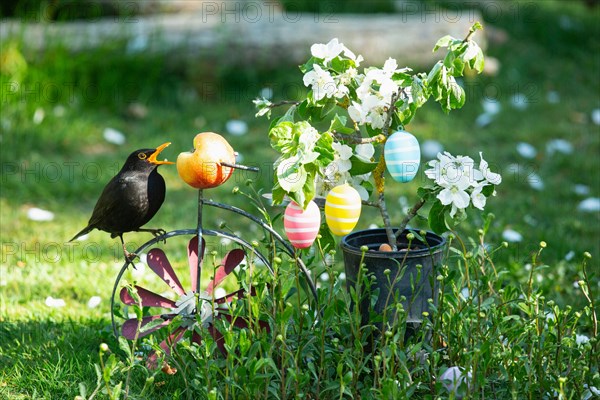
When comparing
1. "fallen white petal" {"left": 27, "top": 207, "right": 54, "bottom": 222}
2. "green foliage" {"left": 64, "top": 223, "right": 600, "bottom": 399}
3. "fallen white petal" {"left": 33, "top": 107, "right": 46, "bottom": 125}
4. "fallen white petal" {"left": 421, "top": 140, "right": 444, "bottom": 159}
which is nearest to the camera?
"green foliage" {"left": 64, "top": 223, "right": 600, "bottom": 399}

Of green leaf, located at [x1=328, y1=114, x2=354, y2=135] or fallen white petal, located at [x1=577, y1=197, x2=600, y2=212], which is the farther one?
fallen white petal, located at [x1=577, y1=197, x2=600, y2=212]

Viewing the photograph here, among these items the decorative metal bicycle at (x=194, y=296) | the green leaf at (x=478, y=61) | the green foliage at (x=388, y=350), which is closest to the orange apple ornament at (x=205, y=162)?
the decorative metal bicycle at (x=194, y=296)

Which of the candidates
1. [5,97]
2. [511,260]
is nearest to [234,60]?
[5,97]

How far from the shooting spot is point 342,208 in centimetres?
210

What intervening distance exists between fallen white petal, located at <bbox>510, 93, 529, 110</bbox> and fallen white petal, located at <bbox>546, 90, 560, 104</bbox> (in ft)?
0.58

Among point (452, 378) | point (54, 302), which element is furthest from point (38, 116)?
point (452, 378)

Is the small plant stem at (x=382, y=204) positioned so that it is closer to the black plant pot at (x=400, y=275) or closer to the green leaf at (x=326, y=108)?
the black plant pot at (x=400, y=275)

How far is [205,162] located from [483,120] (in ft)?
11.5

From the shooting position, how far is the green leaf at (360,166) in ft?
7.23

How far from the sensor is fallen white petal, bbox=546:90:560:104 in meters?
5.74

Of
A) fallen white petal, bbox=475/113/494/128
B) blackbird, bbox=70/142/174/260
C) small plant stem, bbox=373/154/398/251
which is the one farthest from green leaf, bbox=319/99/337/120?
fallen white petal, bbox=475/113/494/128

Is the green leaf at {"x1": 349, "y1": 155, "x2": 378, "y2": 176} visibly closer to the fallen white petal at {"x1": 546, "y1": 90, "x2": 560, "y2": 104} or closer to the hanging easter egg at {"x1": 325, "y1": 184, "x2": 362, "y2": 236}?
the hanging easter egg at {"x1": 325, "y1": 184, "x2": 362, "y2": 236}

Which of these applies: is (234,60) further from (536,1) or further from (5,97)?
(536,1)

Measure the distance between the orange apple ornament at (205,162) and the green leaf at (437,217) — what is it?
22.9 inches
